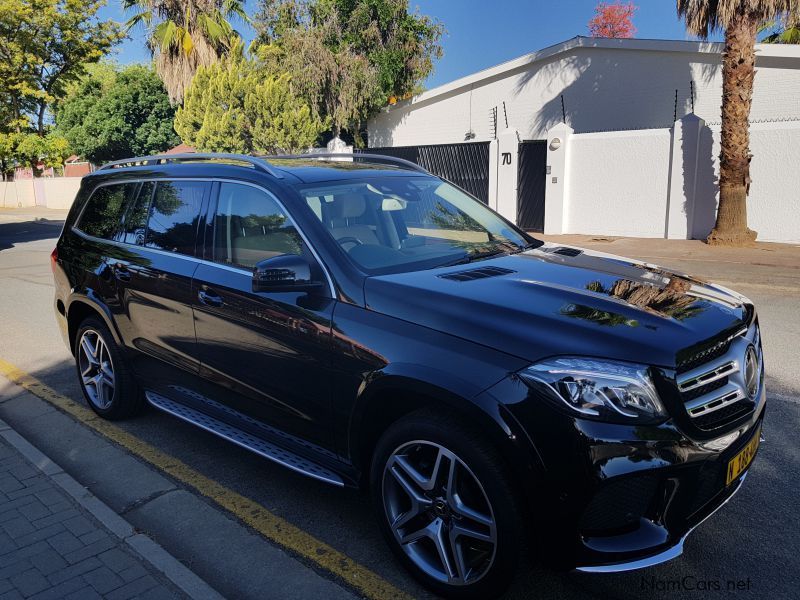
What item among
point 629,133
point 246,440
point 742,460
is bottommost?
point 246,440

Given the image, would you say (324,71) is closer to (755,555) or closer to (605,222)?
(605,222)

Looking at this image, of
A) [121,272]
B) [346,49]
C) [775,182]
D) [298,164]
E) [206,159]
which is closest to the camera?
[298,164]

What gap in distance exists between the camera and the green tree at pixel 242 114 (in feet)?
72.6

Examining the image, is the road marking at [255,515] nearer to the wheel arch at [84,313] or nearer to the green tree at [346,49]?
the wheel arch at [84,313]

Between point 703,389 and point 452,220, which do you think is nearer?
point 703,389

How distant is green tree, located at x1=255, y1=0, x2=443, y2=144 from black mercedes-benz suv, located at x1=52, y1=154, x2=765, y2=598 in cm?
2102

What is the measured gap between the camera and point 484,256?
3549mm

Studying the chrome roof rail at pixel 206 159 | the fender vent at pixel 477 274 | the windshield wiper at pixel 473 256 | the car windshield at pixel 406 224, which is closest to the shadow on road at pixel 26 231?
the chrome roof rail at pixel 206 159

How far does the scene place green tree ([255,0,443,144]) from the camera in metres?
23.9

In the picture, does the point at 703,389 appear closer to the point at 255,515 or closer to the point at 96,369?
the point at 255,515

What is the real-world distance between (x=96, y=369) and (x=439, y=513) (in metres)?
3.28

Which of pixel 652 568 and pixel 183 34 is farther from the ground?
pixel 183 34

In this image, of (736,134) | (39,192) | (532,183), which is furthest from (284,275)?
(39,192)

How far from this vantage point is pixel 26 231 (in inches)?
898
